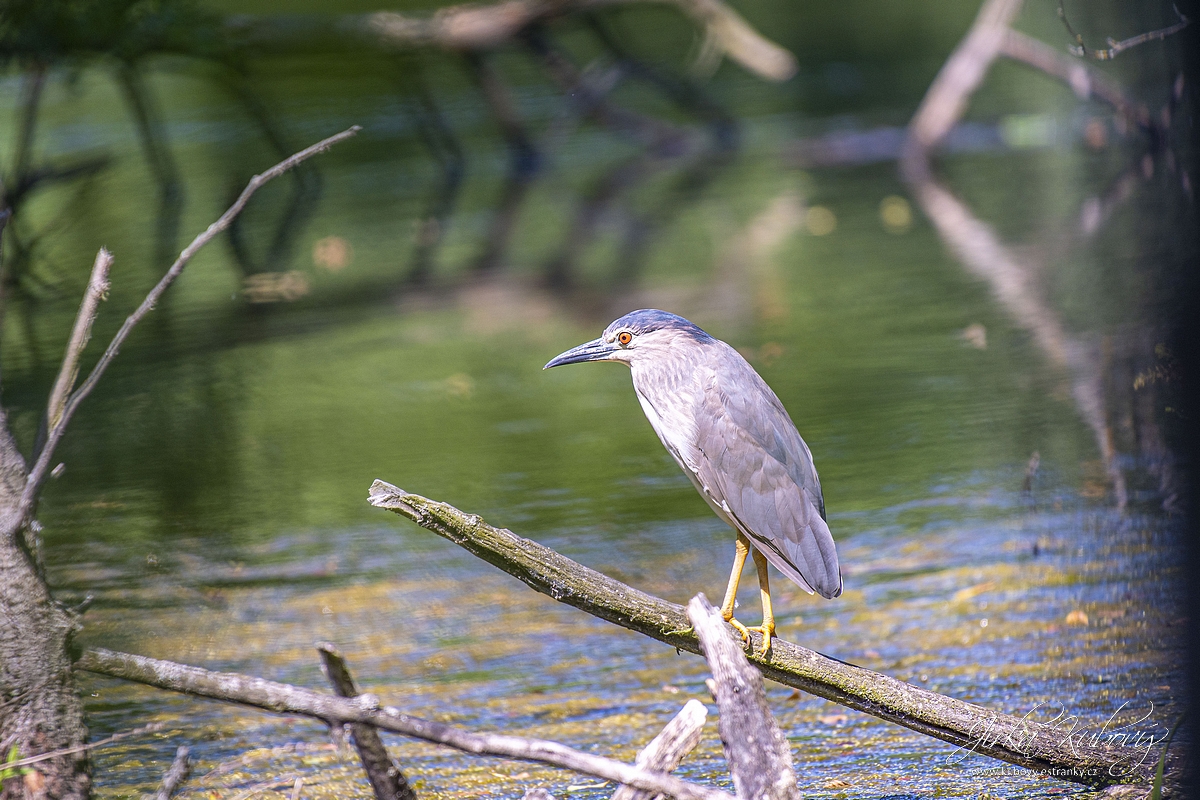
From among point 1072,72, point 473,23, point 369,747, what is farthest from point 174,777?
point 1072,72

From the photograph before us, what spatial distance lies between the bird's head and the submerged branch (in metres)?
0.67

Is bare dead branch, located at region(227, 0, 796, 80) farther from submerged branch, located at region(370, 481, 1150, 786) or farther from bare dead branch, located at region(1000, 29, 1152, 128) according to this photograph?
submerged branch, located at region(370, 481, 1150, 786)

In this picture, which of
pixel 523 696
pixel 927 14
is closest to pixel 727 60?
pixel 927 14

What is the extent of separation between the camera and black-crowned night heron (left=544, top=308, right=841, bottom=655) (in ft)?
10.2

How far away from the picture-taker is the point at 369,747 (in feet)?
8.77

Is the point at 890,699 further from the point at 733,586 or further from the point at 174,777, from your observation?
the point at 174,777

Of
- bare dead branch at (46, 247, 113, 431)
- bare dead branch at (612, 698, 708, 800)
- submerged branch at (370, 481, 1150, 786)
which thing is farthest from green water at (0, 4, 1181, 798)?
bare dead branch at (46, 247, 113, 431)

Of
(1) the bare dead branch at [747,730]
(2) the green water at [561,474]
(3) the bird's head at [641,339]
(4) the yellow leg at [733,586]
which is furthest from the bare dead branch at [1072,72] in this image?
(1) the bare dead branch at [747,730]

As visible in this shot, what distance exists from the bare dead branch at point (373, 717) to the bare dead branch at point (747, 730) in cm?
12

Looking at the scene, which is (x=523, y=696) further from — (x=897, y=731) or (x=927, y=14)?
(x=927, y=14)

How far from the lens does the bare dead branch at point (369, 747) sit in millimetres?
2576

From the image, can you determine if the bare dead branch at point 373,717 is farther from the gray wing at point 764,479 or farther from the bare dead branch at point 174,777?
the gray wing at point 764,479

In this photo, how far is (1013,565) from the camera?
4414 millimetres

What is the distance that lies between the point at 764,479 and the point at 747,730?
0.79m
